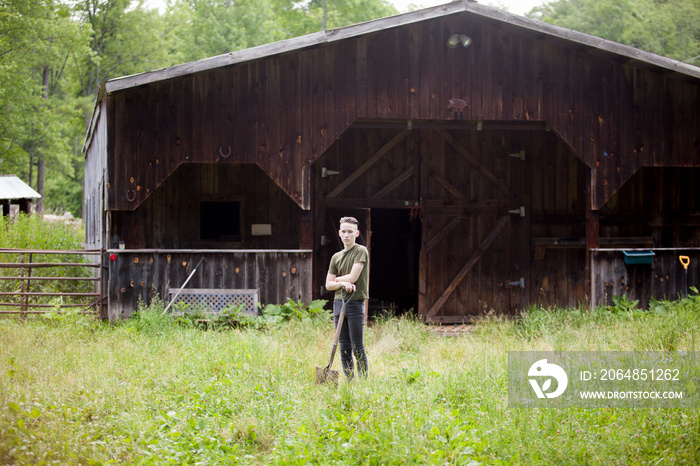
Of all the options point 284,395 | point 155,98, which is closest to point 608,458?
point 284,395

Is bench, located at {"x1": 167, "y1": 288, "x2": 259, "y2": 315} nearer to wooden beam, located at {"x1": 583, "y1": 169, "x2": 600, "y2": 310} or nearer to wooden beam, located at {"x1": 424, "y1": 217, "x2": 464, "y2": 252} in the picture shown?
wooden beam, located at {"x1": 424, "y1": 217, "x2": 464, "y2": 252}

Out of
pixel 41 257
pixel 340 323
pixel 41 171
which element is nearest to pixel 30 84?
pixel 41 171

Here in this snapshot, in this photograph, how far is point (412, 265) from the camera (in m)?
16.1

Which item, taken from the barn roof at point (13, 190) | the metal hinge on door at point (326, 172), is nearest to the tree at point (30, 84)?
the barn roof at point (13, 190)

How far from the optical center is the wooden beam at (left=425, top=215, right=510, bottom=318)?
12867mm

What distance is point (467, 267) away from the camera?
12.9 m

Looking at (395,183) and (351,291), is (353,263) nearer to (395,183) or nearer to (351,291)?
(351,291)

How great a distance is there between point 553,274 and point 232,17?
23673mm

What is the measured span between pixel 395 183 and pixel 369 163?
24.9 inches

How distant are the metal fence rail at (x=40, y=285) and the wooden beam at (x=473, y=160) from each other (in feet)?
22.0

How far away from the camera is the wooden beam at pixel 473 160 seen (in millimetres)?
13055

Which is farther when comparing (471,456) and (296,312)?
(296,312)

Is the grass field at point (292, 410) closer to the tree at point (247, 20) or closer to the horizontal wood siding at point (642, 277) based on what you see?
the horizontal wood siding at point (642, 277)

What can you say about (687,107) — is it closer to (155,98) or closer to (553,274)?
(553,274)
